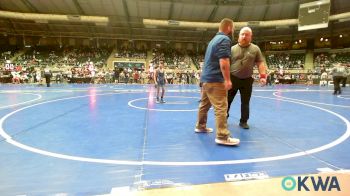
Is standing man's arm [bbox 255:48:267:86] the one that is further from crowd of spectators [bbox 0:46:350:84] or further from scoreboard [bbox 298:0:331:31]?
scoreboard [bbox 298:0:331:31]

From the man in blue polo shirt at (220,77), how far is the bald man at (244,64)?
3.06 feet

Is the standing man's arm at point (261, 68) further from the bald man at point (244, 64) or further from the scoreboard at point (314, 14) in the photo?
the scoreboard at point (314, 14)

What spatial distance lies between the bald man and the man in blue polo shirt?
3.06ft

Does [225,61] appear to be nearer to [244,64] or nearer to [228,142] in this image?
[228,142]

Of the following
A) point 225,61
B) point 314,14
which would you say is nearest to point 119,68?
point 314,14

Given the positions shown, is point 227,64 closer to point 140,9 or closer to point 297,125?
point 297,125

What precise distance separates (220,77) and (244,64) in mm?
1290

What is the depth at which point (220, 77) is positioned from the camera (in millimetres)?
4309

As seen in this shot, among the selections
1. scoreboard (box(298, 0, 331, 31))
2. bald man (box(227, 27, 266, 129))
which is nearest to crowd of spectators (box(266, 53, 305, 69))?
scoreboard (box(298, 0, 331, 31))

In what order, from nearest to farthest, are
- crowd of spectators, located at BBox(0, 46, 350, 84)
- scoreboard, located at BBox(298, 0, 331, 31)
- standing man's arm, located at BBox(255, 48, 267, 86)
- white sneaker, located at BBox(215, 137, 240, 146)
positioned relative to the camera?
white sneaker, located at BBox(215, 137, 240, 146) < standing man's arm, located at BBox(255, 48, 267, 86) < crowd of spectators, located at BBox(0, 46, 350, 84) < scoreboard, located at BBox(298, 0, 331, 31)

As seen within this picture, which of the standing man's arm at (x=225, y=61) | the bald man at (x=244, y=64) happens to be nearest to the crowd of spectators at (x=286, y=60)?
the bald man at (x=244, y=64)

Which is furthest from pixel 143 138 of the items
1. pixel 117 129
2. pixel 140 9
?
pixel 140 9

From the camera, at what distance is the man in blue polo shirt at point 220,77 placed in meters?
4.06

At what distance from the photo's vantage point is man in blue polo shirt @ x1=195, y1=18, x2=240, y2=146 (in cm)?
406
